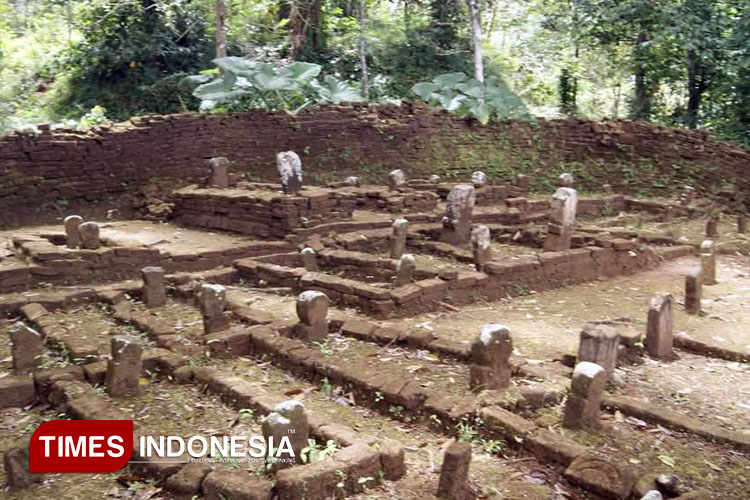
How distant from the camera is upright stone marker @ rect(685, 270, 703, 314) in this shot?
862cm

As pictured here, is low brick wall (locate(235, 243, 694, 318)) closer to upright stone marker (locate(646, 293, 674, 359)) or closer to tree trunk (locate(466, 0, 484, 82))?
upright stone marker (locate(646, 293, 674, 359))

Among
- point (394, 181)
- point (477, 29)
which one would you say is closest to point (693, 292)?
point (394, 181)

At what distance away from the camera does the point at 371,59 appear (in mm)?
20625

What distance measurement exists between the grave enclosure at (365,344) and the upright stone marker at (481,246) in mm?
43

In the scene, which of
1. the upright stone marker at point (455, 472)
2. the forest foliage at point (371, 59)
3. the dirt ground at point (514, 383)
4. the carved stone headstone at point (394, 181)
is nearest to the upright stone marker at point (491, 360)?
the dirt ground at point (514, 383)

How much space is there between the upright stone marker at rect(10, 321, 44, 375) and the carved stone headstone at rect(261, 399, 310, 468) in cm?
291

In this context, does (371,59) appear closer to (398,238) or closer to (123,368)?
(398,238)

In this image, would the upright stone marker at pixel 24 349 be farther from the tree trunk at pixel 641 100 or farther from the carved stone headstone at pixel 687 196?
the tree trunk at pixel 641 100

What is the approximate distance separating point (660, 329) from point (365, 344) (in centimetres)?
283

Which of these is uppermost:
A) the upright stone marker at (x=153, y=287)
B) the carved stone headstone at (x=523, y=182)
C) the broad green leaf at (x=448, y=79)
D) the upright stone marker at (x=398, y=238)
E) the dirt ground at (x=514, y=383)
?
the broad green leaf at (x=448, y=79)

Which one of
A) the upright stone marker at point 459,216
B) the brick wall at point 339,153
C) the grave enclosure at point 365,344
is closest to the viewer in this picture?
the grave enclosure at point 365,344

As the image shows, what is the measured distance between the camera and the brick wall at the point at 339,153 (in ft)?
42.1

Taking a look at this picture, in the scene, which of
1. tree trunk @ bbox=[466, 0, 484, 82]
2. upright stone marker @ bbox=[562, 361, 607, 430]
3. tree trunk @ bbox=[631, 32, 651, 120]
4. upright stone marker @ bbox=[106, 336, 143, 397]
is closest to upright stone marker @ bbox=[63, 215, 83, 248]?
upright stone marker @ bbox=[106, 336, 143, 397]

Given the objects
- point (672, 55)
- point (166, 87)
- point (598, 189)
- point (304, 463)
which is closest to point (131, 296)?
point (304, 463)
